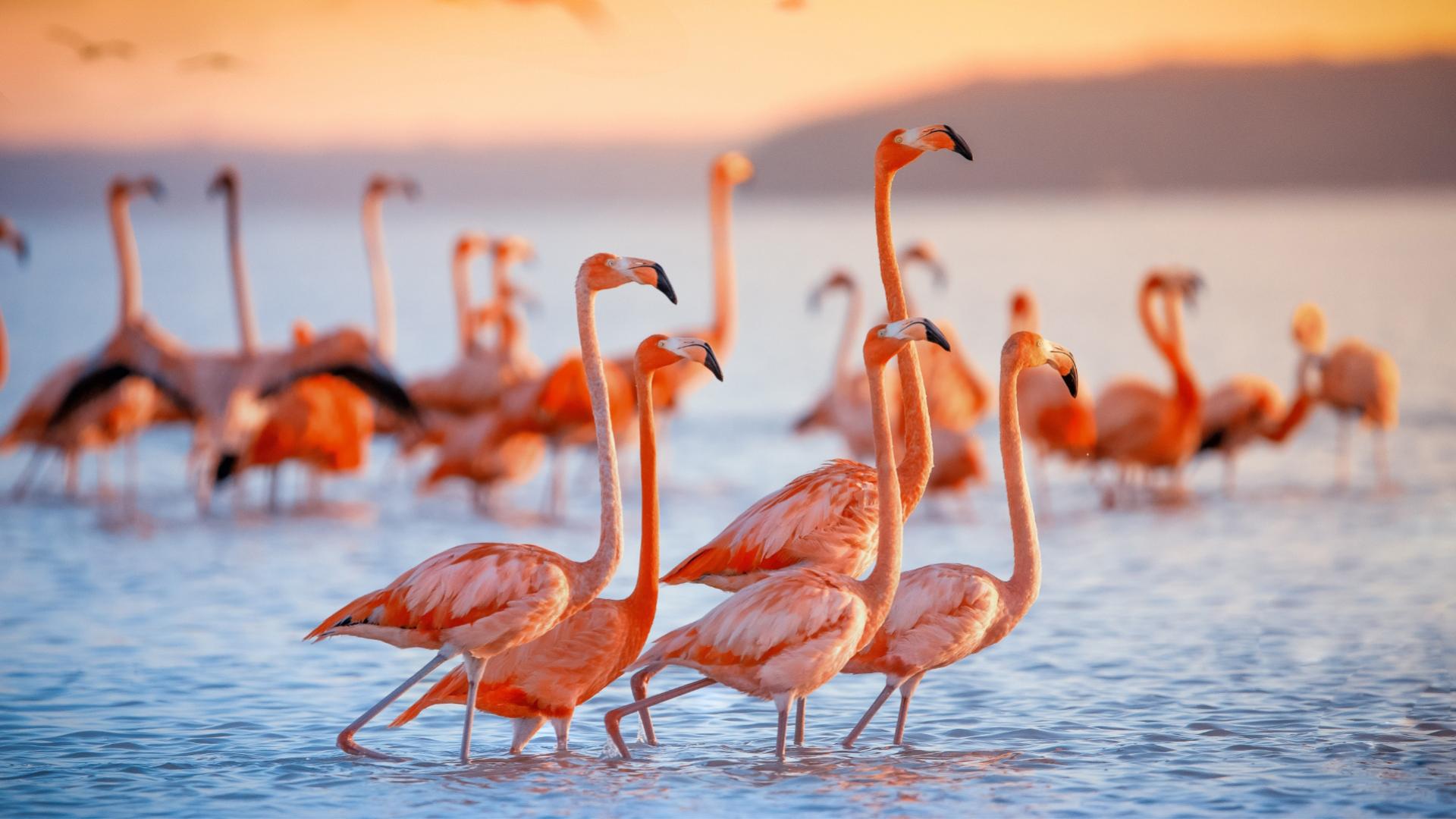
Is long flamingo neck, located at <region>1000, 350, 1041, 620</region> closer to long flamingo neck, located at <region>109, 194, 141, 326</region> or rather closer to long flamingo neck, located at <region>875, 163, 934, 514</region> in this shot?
long flamingo neck, located at <region>875, 163, 934, 514</region>

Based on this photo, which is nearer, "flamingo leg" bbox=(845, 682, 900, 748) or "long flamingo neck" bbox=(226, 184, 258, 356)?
"flamingo leg" bbox=(845, 682, 900, 748)

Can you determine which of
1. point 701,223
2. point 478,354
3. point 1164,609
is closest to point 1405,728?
point 1164,609

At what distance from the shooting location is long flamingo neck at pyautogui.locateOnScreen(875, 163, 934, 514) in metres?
5.71

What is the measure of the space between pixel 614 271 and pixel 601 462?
2.03ft

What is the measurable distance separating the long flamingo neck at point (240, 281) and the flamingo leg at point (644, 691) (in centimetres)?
643

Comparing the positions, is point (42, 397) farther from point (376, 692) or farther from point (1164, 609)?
point (1164, 609)

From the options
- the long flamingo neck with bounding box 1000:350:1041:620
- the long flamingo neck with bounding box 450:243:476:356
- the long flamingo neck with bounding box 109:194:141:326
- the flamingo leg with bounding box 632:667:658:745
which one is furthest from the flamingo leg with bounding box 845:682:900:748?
the long flamingo neck with bounding box 450:243:476:356

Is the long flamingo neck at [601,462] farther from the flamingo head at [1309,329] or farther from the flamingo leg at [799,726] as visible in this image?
the flamingo head at [1309,329]

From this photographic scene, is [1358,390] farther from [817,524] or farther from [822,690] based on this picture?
[817,524]

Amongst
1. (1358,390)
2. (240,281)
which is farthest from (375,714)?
(1358,390)

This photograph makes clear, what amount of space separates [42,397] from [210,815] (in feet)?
24.5

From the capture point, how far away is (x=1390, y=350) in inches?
822

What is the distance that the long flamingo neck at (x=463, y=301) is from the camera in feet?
44.3

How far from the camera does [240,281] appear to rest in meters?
12.2
